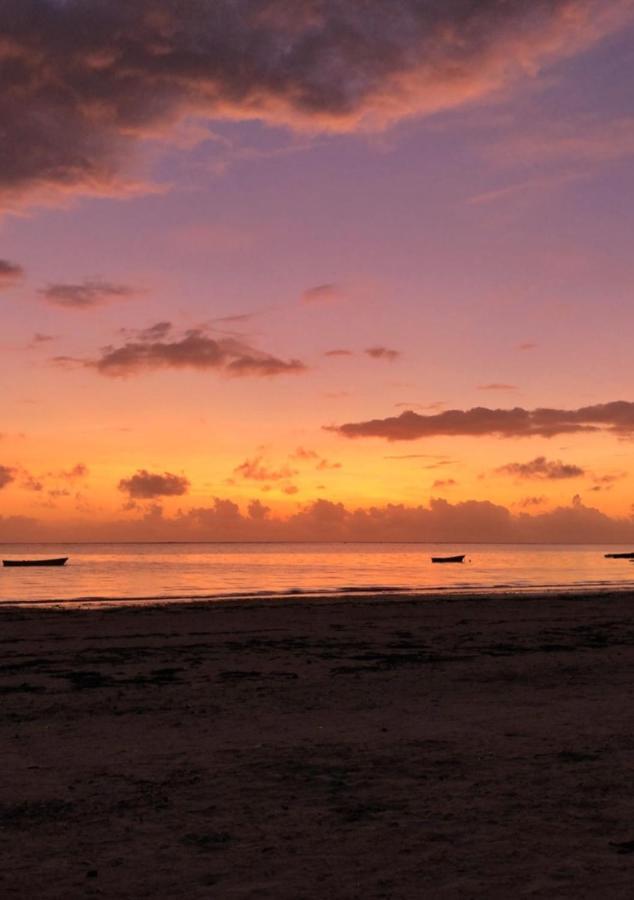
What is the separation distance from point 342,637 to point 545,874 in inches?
754

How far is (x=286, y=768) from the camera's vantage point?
9.86 meters

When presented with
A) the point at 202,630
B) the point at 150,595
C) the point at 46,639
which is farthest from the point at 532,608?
the point at 150,595

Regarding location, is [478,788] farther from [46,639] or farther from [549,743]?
[46,639]

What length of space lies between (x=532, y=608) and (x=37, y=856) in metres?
34.0

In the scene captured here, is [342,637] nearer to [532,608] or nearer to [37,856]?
[532,608]

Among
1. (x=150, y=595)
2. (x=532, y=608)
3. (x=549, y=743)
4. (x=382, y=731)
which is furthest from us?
(x=150, y=595)

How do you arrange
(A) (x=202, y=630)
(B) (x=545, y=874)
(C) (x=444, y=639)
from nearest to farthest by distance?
1. (B) (x=545, y=874)
2. (C) (x=444, y=639)
3. (A) (x=202, y=630)

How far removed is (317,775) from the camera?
31.3 feet

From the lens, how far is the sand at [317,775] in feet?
21.9

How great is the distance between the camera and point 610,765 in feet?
32.3

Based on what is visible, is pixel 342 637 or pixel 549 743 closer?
pixel 549 743

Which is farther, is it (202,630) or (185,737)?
(202,630)

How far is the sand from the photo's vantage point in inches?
262

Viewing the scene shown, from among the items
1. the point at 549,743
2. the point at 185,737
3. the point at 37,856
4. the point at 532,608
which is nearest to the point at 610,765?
the point at 549,743
